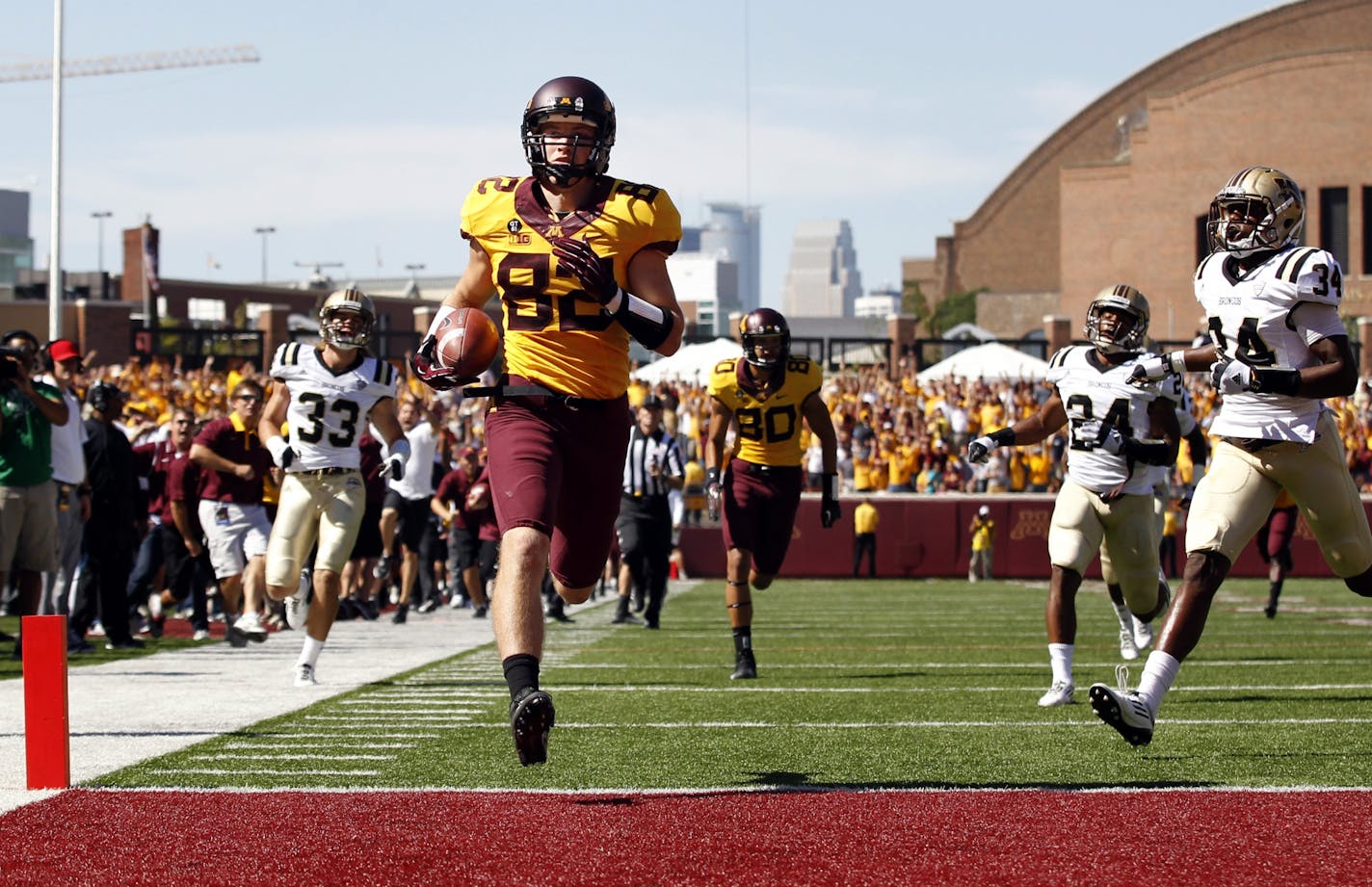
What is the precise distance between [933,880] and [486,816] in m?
1.32

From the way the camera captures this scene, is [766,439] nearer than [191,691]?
No

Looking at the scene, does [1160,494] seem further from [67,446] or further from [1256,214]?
[67,446]

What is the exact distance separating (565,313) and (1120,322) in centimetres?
Result: 392

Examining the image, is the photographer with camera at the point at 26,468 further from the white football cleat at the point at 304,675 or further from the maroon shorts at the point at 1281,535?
the maroon shorts at the point at 1281,535

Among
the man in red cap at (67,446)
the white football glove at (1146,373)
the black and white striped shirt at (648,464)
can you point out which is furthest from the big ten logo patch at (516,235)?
the black and white striped shirt at (648,464)

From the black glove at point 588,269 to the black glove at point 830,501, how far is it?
14.8 ft

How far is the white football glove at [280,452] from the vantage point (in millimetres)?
8875

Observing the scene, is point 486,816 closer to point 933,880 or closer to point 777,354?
Result: point 933,880

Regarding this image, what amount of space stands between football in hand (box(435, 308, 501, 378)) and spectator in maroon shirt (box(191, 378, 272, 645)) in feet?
21.4

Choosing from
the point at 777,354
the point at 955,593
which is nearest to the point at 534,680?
the point at 777,354

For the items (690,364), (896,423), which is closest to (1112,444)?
(896,423)

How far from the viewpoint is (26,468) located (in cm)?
1028

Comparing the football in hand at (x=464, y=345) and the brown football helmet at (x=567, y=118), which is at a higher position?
the brown football helmet at (x=567, y=118)

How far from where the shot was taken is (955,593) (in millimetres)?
20688
